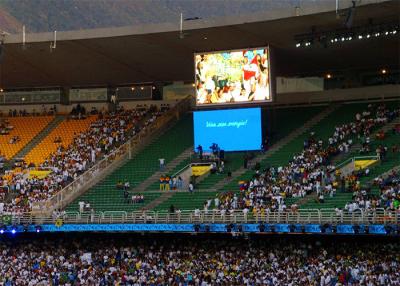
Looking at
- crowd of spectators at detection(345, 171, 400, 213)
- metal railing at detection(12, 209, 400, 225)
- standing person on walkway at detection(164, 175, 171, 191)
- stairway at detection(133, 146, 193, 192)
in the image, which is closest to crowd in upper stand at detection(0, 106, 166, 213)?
metal railing at detection(12, 209, 400, 225)

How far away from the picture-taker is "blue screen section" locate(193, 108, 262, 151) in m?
41.5

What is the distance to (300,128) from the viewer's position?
43.1m

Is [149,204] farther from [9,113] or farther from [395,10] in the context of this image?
[9,113]

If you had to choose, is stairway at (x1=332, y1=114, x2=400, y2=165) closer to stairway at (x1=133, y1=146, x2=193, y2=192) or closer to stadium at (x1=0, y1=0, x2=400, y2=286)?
stadium at (x1=0, y1=0, x2=400, y2=286)

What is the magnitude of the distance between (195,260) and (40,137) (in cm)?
1823

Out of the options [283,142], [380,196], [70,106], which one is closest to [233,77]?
[283,142]

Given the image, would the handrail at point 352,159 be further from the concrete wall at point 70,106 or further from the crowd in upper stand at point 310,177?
the concrete wall at point 70,106

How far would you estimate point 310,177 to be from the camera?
36.5 m

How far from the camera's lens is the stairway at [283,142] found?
129ft

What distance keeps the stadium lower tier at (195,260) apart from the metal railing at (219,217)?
124cm

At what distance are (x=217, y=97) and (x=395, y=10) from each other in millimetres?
10413

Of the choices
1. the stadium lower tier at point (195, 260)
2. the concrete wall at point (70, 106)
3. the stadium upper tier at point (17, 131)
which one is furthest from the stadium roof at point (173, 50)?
the stadium lower tier at point (195, 260)

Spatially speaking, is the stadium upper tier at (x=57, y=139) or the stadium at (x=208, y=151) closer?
the stadium at (x=208, y=151)

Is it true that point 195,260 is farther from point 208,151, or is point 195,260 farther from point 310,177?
point 208,151
